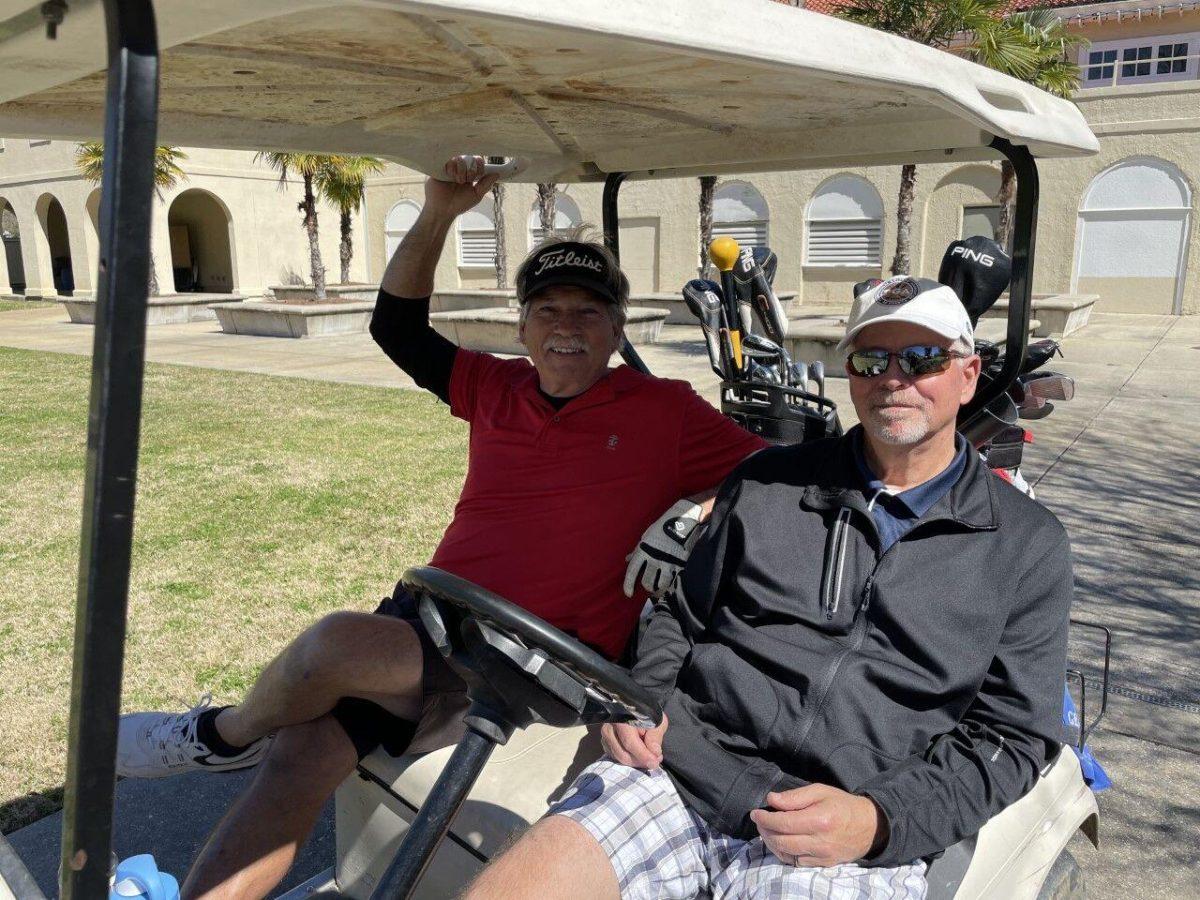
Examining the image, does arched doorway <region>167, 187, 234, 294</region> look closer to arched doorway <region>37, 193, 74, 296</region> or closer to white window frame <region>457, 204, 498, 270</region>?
arched doorway <region>37, 193, 74, 296</region>

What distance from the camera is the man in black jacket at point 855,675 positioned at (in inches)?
62.3

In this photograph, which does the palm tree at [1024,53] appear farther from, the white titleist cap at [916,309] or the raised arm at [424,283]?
the white titleist cap at [916,309]

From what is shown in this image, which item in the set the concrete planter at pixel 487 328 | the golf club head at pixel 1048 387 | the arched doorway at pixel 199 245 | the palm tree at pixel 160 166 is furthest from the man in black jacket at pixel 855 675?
the arched doorway at pixel 199 245

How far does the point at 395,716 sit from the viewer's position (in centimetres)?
204

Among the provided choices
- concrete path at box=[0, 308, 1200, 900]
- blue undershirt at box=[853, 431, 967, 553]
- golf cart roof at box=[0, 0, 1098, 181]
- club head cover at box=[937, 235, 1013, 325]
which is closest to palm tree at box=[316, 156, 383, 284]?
concrete path at box=[0, 308, 1200, 900]

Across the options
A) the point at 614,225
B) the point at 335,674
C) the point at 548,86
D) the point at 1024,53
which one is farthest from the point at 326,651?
the point at 1024,53

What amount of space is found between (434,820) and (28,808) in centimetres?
194

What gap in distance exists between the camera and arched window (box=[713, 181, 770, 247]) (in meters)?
20.8

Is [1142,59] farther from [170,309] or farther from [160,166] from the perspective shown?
[170,309]

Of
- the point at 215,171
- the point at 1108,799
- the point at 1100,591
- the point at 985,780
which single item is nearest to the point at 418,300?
the point at 985,780

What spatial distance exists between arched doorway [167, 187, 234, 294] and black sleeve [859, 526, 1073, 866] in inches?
1082

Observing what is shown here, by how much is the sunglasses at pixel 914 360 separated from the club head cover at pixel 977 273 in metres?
0.63

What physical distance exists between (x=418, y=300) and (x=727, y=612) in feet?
4.12

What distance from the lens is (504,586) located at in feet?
7.42
